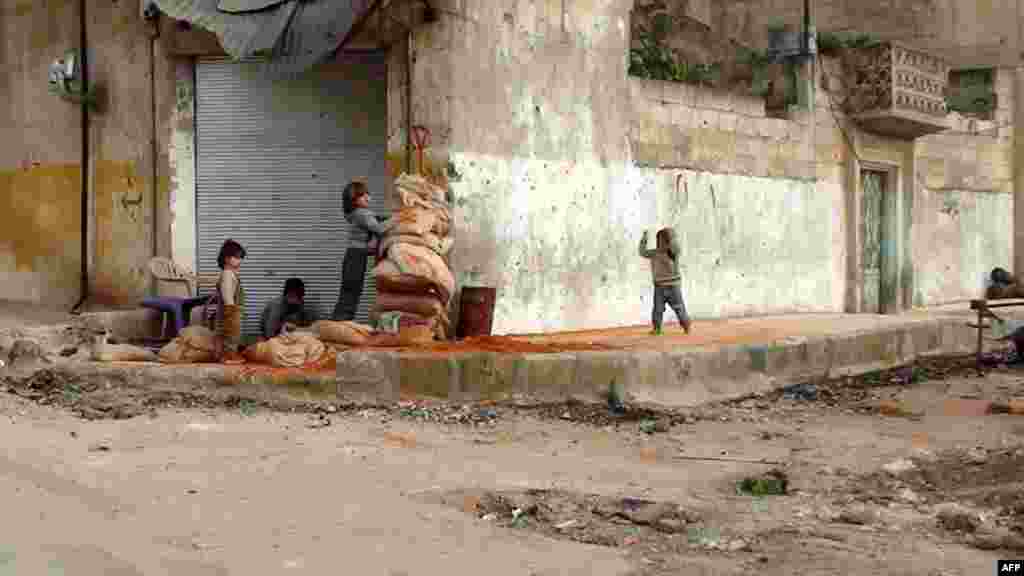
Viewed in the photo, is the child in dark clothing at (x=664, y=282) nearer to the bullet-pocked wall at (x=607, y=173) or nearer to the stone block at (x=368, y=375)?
the bullet-pocked wall at (x=607, y=173)

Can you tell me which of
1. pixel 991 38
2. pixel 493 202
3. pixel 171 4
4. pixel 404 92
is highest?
pixel 991 38

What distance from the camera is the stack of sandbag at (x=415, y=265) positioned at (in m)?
9.72

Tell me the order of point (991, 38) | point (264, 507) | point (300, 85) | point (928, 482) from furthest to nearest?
point (991, 38) < point (300, 85) < point (928, 482) < point (264, 507)

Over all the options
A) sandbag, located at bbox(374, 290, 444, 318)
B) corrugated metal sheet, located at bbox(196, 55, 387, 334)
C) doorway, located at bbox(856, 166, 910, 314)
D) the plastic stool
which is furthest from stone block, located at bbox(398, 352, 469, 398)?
doorway, located at bbox(856, 166, 910, 314)

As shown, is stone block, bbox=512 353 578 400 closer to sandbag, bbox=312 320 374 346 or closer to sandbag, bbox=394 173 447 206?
sandbag, bbox=312 320 374 346

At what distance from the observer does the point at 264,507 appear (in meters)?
6.05

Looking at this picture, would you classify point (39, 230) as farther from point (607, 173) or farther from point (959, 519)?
point (959, 519)

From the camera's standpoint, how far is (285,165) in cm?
1132

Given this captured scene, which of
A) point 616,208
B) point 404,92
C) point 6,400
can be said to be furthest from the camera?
point 616,208

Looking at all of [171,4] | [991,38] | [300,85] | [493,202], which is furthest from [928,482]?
[991,38]

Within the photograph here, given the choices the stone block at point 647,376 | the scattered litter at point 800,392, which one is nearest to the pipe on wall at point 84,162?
the stone block at point 647,376

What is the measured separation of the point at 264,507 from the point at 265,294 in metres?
5.60

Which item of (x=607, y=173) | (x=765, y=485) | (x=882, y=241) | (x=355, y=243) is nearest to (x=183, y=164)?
(x=355, y=243)

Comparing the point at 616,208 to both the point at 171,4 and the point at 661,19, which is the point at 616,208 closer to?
the point at 661,19
